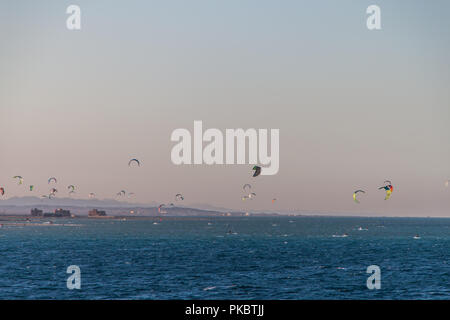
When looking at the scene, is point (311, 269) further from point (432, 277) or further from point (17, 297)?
point (17, 297)

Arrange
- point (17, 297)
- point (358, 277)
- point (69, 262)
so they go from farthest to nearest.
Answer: point (69, 262)
point (358, 277)
point (17, 297)

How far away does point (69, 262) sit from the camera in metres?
96.0

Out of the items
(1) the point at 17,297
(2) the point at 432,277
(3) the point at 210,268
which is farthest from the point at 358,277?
(1) the point at 17,297

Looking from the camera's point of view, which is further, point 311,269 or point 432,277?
point 311,269
